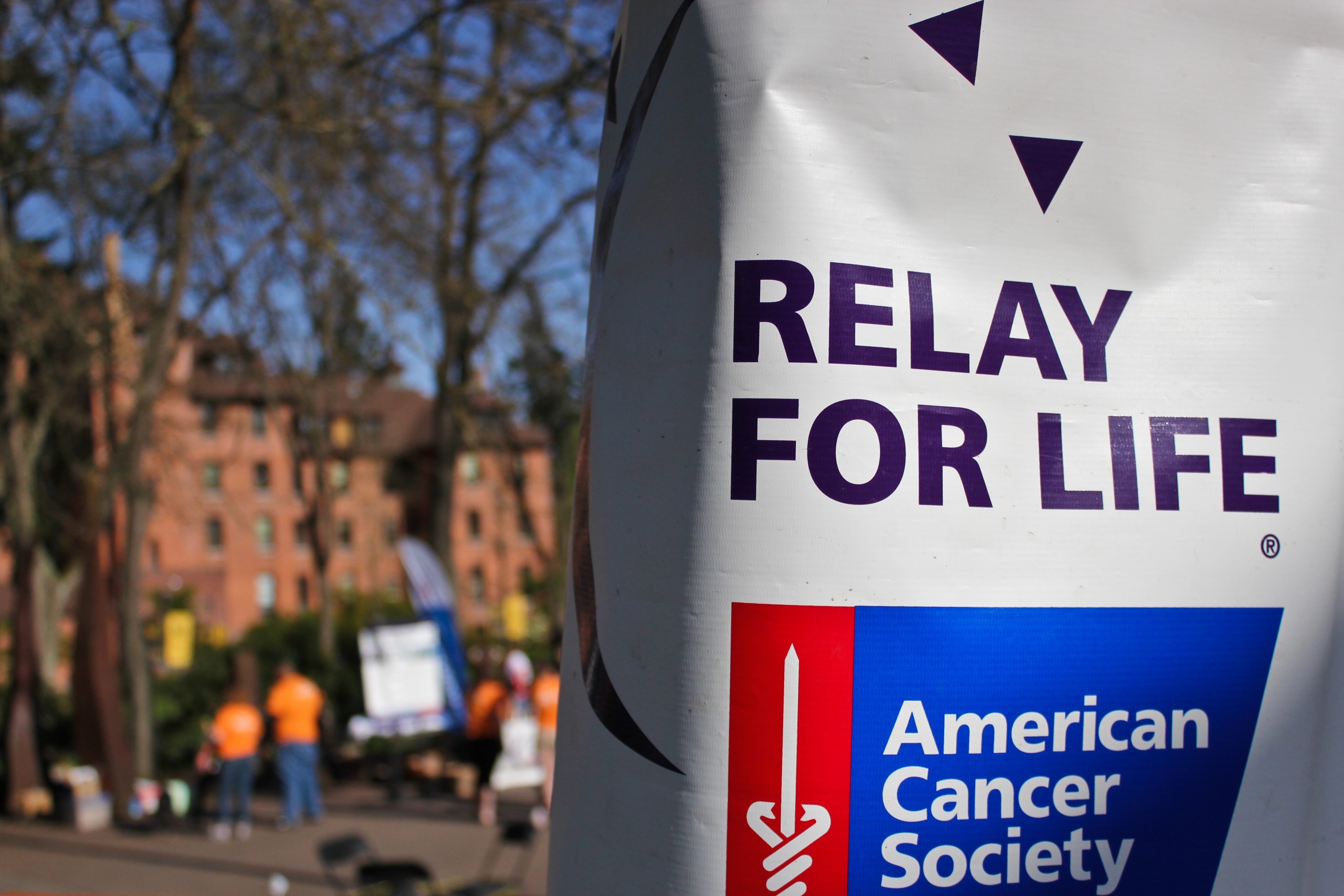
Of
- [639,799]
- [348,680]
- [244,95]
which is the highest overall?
[244,95]

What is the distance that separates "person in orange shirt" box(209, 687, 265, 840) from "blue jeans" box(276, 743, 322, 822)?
29 centimetres

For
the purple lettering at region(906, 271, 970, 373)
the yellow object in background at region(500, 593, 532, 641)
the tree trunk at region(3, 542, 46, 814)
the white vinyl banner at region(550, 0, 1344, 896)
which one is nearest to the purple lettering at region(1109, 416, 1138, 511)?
the white vinyl banner at region(550, 0, 1344, 896)

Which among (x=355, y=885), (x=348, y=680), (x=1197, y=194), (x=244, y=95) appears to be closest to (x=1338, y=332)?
(x=1197, y=194)

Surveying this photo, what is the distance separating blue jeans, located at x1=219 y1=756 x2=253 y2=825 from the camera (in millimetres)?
10344

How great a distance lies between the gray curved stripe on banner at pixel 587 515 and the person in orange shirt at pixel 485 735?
31.7ft

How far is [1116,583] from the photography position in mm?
1841

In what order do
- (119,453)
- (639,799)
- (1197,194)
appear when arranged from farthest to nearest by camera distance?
(119,453) → (1197,194) → (639,799)

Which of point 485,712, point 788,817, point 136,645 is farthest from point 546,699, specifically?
point 788,817

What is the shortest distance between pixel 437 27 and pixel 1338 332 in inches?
338

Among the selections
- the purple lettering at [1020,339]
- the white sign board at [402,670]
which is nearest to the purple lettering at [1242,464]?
the purple lettering at [1020,339]

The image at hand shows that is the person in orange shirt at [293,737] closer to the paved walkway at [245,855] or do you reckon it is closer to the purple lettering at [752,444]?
the paved walkway at [245,855]

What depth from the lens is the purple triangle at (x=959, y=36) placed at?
185 cm

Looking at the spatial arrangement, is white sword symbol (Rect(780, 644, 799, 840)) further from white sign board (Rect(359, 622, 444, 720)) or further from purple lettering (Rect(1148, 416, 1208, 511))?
white sign board (Rect(359, 622, 444, 720))

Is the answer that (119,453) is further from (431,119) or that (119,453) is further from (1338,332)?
(1338,332)
